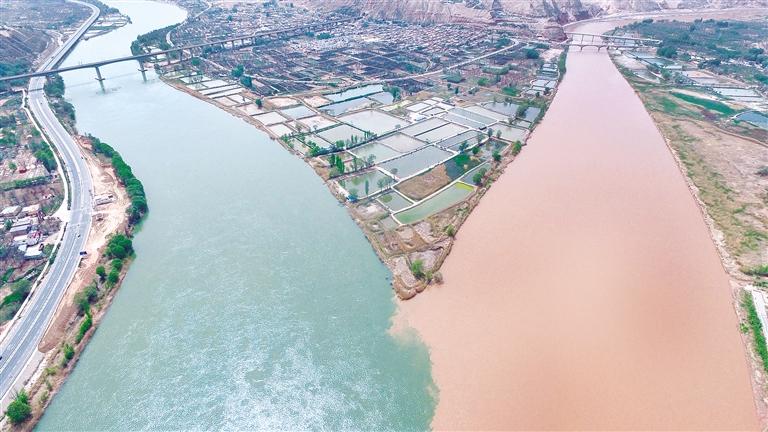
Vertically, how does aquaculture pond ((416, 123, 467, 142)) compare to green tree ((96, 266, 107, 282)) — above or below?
above

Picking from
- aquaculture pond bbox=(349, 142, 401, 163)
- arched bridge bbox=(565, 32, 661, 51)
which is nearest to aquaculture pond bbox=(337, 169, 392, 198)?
aquaculture pond bbox=(349, 142, 401, 163)

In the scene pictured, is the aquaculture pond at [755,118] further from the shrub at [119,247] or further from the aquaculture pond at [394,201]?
the shrub at [119,247]

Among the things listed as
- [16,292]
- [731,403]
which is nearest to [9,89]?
[16,292]

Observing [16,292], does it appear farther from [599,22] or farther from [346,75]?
[599,22]

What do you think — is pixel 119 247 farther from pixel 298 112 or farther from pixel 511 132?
pixel 511 132

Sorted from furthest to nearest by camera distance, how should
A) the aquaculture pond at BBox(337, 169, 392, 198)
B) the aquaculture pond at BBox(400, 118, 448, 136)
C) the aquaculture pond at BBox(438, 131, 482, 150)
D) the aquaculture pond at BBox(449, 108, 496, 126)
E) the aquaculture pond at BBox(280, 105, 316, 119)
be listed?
the aquaculture pond at BBox(280, 105, 316, 119), the aquaculture pond at BBox(449, 108, 496, 126), the aquaculture pond at BBox(400, 118, 448, 136), the aquaculture pond at BBox(438, 131, 482, 150), the aquaculture pond at BBox(337, 169, 392, 198)

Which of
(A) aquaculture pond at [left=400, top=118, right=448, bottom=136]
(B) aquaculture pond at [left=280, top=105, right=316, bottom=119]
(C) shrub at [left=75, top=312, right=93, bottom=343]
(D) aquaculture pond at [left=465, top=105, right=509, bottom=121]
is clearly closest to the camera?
(C) shrub at [left=75, top=312, right=93, bottom=343]

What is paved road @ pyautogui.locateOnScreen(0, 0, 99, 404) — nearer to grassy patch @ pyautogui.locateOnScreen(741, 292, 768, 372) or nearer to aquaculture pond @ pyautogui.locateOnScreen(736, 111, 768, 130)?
grassy patch @ pyautogui.locateOnScreen(741, 292, 768, 372)

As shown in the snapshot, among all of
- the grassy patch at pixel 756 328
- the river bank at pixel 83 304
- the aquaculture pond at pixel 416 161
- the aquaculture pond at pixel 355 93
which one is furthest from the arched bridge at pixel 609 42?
the river bank at pixel 83 304
